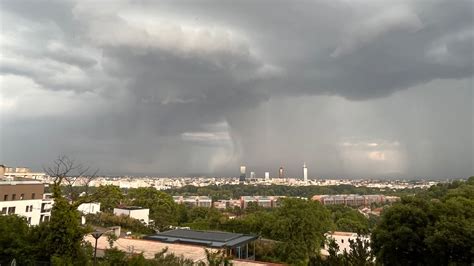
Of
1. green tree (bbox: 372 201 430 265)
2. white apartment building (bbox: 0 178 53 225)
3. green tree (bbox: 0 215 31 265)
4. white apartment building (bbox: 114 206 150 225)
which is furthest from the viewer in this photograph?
white apartment building (bbox: 114 206 150 225)

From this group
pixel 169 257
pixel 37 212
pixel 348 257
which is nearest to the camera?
pixel 348 257

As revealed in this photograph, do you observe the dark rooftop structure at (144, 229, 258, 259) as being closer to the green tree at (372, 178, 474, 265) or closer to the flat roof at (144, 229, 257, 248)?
the flat roof at (144, 229, 257, 248)

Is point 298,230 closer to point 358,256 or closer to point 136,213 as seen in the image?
point 136,213

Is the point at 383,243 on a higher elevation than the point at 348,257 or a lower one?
lower

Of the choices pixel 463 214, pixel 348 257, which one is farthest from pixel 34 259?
pixel 463 214

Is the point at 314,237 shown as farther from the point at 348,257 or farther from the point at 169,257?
the point at 348,257

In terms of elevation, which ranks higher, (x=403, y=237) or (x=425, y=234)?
(x=425, y=234)

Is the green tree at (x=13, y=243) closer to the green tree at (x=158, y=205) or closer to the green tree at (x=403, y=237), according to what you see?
the green tree at (x=403, y=237)

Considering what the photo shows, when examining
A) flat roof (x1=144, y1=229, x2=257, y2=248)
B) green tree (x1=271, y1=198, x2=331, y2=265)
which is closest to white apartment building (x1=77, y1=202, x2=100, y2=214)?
flat roof (x1=144, y1=229, x2=257, y2=248)

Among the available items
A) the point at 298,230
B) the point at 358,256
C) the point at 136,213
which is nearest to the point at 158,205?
the point at 136,213

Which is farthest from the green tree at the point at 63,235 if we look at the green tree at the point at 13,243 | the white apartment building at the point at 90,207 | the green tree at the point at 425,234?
the white apartment building at the point at 90,207

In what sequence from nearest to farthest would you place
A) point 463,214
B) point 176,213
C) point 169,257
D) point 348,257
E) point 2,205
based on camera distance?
point 348,257 → point 169,257 → point 463,214 → point 2,205 → point 176,213
